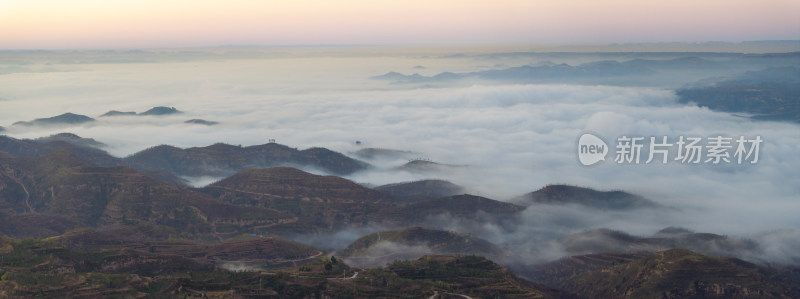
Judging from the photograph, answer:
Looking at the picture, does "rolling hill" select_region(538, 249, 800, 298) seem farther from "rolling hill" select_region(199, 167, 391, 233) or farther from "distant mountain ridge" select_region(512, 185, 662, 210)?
"rolling hill" select_region(199, 167, 391, 233)

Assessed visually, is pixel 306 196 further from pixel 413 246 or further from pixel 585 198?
pixel 585 198

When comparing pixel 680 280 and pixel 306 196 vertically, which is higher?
pixel 306 196

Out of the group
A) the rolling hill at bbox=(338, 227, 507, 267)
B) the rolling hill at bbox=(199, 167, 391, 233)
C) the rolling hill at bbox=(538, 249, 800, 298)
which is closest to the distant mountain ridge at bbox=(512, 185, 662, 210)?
the rolling hill at bbox=(199, 167, 391, 233)

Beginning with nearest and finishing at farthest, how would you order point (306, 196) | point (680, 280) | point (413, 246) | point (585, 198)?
point (680, 280), point (413, 246), point (306, 196), point (585, 198)

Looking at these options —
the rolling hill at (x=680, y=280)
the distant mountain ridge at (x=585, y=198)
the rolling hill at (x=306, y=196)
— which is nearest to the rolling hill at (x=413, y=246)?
the rolling hill at (x=680, y=280)

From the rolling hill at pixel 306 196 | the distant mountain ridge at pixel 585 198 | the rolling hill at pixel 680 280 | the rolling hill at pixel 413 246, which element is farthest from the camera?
the distant mountain ridge at pixel 585 198

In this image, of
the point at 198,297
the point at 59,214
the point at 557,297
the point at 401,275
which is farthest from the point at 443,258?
the point at 59,214

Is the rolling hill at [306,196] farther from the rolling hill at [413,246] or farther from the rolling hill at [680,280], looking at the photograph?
the rolling hill at [680,280]

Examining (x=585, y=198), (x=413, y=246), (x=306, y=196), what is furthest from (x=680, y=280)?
(x=306, y=196)

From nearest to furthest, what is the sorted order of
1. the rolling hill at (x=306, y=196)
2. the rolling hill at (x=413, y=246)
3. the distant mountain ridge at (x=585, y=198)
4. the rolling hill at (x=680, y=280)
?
the rolling hill at (x=680, y=280)
the rolling hill at (x=413, y=246)
the rolling hill at (x=306, y=196)
the distant mountain ridge at (x=585, y=198)

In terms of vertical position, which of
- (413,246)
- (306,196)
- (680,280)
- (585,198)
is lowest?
(413,246)

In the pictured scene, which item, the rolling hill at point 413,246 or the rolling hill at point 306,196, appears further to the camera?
the rolling hill at point 306,196
